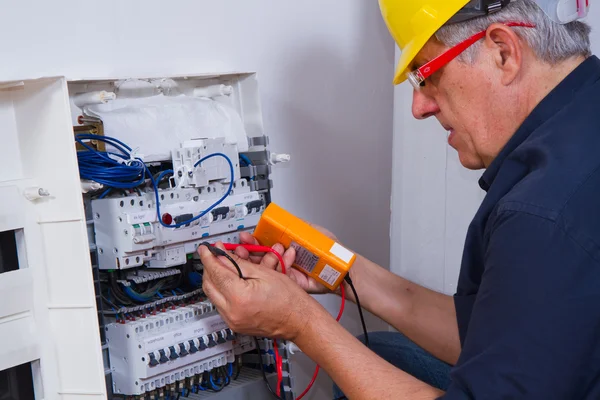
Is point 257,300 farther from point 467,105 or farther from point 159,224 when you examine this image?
point 467,105

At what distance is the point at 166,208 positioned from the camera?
1263 millimetres

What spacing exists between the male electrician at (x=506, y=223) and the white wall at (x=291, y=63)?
1.66 feet

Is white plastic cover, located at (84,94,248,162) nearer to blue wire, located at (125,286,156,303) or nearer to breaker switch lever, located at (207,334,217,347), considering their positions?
blue wire, located at (125,286,156,303)

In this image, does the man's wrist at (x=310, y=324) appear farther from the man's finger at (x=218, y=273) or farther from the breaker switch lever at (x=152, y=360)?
the breaker switch lever at (x=152, y=360)

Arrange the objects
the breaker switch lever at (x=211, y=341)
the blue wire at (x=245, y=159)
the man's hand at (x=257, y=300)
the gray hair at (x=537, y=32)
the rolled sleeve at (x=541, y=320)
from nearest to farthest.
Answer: the rolled sleeve at (x=541, y=320), the gray hair at (x=537, y=32), the man's hand at (x=257, y=300), the breaker switch lever at (x=211, y=341), the blue wire at (x=245, y=159)

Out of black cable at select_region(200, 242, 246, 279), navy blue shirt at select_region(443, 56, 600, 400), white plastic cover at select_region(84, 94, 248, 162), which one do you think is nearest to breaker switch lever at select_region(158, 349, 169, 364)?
black cable at select_region(200, 242, 246, 279)

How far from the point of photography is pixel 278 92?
175 centimetres

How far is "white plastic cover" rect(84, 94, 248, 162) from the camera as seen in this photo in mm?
1281

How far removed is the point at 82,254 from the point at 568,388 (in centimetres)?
80

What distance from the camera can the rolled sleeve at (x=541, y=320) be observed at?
32.8 inches

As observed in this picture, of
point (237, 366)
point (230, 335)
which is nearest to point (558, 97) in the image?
point (230, 335)

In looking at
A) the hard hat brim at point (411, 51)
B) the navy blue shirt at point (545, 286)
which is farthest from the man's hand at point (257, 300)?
the hard hat brim at point (411, 51)

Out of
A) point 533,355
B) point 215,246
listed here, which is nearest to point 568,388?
point 533,355

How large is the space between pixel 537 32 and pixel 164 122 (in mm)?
744
